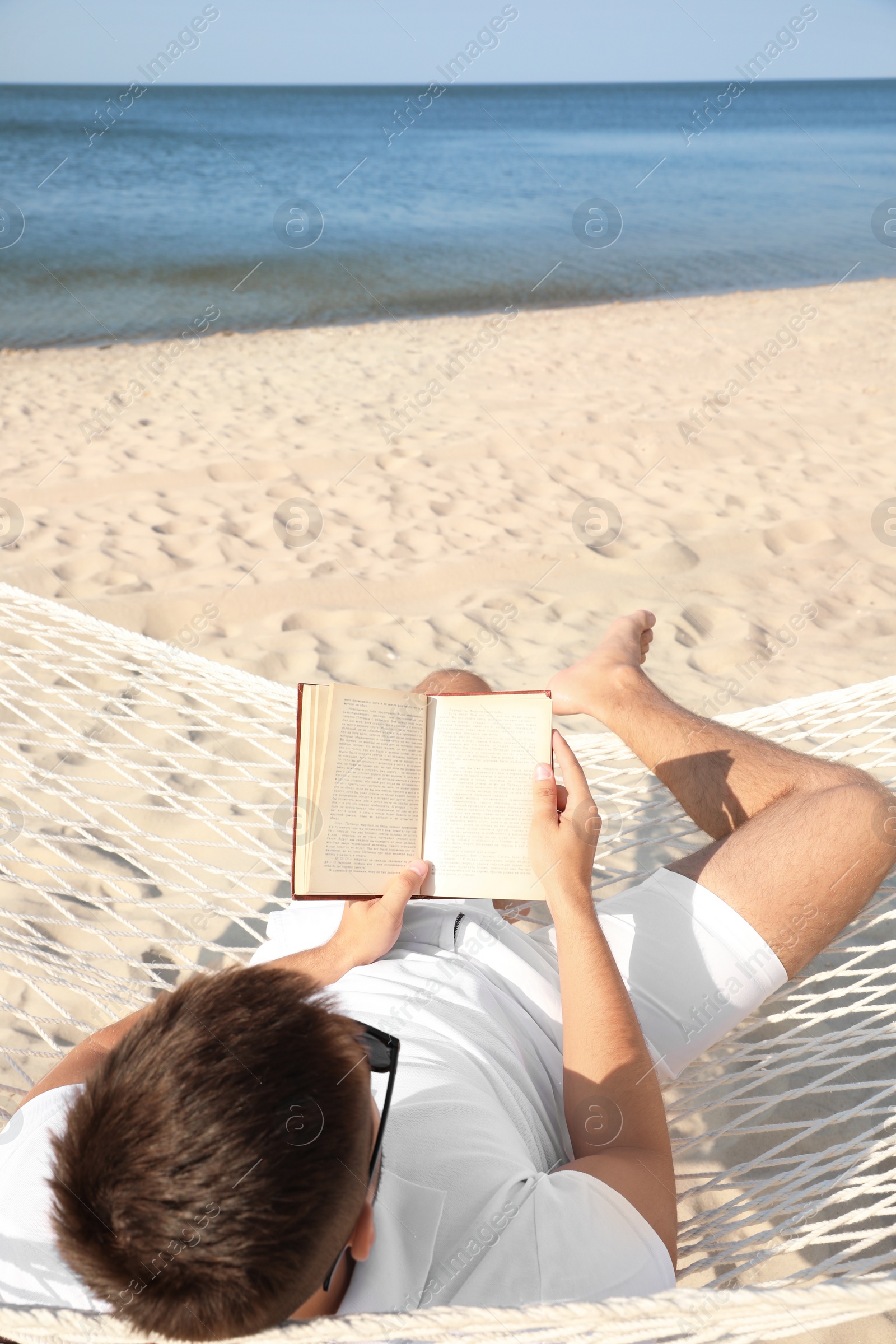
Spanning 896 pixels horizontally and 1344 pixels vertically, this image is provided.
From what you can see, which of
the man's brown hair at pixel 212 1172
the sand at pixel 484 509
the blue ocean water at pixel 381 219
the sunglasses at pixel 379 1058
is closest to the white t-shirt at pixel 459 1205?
the sunglasses at pixel 379 1058

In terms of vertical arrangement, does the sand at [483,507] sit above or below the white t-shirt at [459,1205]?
below

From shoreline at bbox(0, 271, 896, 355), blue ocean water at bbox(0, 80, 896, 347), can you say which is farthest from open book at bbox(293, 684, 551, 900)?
blue ocean water at bbox(0, 80, 896, 347)

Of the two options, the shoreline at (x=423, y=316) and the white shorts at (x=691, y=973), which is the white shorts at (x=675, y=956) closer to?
the white shorts at (x=691, y=973)

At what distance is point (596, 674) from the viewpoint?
137 centimetres

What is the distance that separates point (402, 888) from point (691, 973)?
344 mm

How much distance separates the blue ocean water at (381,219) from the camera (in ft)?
25.1

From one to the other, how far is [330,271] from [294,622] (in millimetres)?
6781

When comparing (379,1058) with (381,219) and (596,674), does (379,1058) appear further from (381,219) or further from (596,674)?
(381,219)

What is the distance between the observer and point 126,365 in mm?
5504

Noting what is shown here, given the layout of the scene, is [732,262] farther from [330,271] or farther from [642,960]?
[642,960]

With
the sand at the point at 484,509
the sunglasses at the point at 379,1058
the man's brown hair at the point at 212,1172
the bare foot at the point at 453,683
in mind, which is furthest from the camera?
the sand at the point at 484,509

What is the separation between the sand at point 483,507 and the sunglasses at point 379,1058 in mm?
1549

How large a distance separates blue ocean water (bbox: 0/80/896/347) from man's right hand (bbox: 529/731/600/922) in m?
6.42

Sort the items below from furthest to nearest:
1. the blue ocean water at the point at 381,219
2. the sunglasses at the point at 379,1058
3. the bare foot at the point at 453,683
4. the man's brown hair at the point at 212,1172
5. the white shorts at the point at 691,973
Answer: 1. the blue ocean water at the point at 381,219
2. the bare foot at the point at 453,683
3. the white shorts at the point at 691,973
4. the sunglasses at the point at 379,1058
5. the man's brown hair at the point at 212,1172
